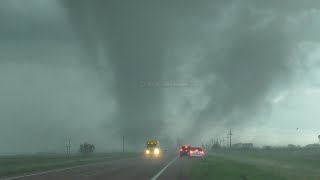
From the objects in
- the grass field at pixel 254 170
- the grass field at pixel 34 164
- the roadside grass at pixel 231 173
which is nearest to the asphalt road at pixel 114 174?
the roadside grass at pixel 231 173

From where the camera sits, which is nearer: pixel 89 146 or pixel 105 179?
pixel 105 179

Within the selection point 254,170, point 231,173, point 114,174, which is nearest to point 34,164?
point 114,174

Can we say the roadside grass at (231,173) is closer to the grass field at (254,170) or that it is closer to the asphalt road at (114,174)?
the grass field at (254,170)

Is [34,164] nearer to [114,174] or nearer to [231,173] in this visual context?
[114,174]

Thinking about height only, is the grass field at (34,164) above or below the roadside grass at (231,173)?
below

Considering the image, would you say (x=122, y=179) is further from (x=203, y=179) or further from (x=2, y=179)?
(x=2, y=179)

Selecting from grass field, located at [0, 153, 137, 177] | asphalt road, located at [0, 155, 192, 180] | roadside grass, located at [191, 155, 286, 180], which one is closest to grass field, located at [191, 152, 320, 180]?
roadside grass, located at [191, 155, 286, 180]

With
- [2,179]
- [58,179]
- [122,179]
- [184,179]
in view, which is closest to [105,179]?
[122,179]

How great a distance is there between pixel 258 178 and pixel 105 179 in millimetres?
11098

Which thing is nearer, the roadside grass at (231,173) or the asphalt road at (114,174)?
the asphalt road at (114,174)

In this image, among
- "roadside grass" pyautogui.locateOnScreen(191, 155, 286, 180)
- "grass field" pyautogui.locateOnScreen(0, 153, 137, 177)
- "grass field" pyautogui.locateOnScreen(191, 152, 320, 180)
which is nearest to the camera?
"roadside grass" pyautogui.locateOnScreen(191, 155, 286, 180)

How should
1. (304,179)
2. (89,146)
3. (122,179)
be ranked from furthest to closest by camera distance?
(89,146) → (304,179) → (122,179)

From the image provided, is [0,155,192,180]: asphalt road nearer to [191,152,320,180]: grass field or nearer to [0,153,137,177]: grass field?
[191,152,320,180]: grass field

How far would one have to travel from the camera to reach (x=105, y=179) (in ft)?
96.8
